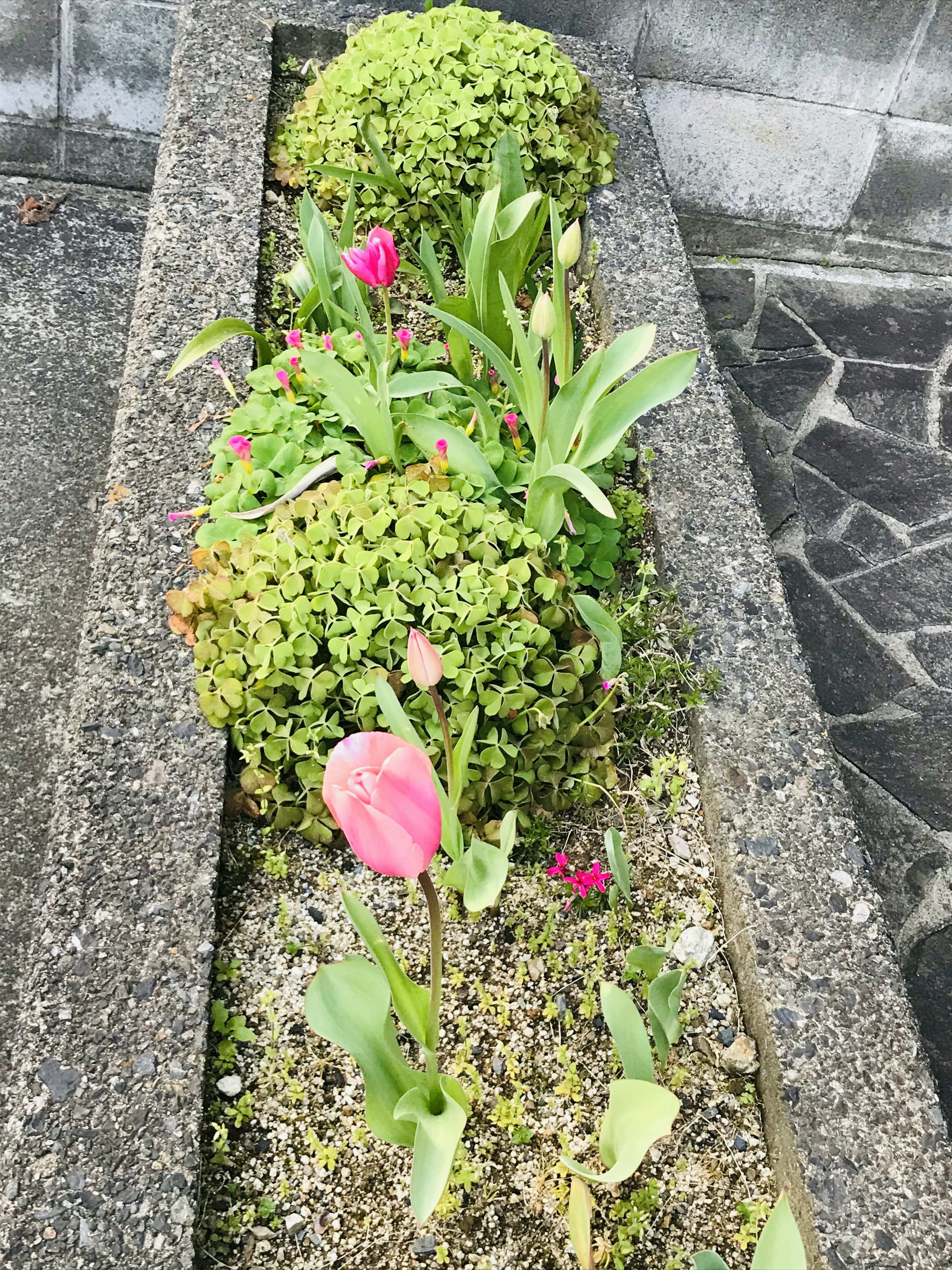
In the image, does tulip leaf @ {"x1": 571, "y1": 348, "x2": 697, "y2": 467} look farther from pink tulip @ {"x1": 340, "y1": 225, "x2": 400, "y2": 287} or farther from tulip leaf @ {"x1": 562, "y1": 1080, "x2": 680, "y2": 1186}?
tulip leaf @ {"x1": 562, "y1": 1080, "x2": 680, "y2": 1186}

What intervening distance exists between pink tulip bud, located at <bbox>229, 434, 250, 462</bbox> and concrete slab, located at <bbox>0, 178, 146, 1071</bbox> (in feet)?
1.77

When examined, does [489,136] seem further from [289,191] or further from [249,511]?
[249,511]

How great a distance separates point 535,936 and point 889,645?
63.9 inches

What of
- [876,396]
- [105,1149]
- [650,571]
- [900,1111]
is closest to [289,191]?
[650,571]

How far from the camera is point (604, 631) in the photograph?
1.75 m

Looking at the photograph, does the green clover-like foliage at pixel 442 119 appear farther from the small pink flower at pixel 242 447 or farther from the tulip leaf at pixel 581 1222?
the tulip leaf at pixel 581 1222

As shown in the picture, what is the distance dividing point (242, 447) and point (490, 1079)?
1.18m

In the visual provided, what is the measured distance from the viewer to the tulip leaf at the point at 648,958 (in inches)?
56.1

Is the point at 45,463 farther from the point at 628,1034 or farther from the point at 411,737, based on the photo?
the point at 628,1034

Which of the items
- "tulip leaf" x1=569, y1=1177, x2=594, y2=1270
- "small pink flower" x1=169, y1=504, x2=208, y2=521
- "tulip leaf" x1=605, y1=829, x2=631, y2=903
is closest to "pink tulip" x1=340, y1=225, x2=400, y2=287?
"small pink flower" x1=169, y1=504, x2=208, y2=521

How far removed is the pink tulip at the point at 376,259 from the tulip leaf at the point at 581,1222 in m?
1.46

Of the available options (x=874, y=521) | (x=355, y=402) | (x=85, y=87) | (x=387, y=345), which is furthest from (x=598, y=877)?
(x=85, y=87)

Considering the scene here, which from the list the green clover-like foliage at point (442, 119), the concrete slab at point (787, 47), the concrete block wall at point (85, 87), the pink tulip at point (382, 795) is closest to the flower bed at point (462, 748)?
the pink tulip at point (382, 795)

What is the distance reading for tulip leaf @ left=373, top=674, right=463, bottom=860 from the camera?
4.41 feet
